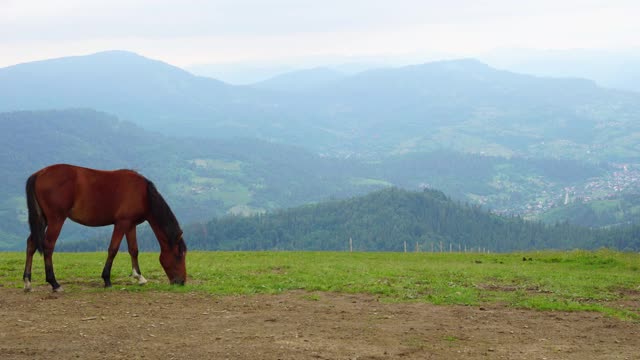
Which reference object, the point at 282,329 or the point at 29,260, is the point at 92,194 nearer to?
the point at 29,260

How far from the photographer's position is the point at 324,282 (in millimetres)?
21859

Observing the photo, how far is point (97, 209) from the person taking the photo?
61.3ft

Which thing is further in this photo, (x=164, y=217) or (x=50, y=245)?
(x=164, y=217)

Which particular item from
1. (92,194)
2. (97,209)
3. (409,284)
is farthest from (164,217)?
(409,284)

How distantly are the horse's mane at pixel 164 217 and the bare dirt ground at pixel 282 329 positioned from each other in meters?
1.77

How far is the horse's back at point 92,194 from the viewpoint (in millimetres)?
18156

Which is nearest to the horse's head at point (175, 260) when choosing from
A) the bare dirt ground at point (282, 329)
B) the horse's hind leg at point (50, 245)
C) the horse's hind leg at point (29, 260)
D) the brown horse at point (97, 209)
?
the brown horse at point (97, 209)

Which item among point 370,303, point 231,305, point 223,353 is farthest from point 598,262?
point 223,353

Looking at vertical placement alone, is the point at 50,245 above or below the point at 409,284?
above

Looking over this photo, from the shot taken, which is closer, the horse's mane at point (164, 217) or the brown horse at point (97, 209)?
the brown horse at point (97, 209)

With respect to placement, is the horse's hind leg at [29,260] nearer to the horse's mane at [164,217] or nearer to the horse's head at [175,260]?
the horse's mane at [164,217]

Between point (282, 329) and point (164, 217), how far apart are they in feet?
21.5

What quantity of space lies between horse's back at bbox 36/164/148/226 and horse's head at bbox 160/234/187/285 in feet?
4.21

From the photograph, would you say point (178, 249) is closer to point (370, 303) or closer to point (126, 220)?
point (126, 220)
